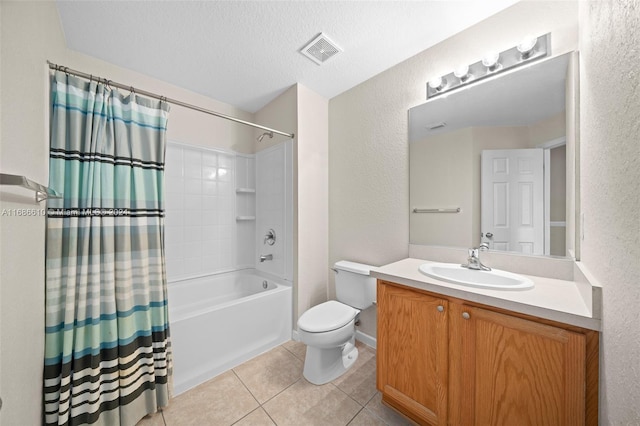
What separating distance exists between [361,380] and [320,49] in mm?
2456

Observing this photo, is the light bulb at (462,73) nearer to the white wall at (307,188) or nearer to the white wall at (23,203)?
the white wall at (307,188)

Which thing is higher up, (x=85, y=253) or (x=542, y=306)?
(x=85, y=253)

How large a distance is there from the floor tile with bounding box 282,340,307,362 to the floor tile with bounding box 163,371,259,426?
0.49 meters

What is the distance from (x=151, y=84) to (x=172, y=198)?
105 cm

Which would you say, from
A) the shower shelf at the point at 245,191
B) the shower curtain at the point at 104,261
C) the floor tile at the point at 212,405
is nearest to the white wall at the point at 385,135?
the shower shelf at the point at 245,191

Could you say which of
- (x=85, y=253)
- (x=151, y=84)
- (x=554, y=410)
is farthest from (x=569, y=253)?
(x=151, y=84)

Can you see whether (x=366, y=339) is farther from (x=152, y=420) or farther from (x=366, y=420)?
(x=152, y=420)

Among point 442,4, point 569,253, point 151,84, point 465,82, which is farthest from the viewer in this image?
point 151,84

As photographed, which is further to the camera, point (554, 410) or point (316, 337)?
point (316, 337)

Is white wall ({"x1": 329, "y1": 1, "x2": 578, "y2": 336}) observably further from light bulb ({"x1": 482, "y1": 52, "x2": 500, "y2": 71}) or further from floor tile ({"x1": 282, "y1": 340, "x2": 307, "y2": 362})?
floor tile ({"x1": 282, "y1": 340, "x2": 307, "y2": 362})

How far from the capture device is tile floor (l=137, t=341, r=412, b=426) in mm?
1313

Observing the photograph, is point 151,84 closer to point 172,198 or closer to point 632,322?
point 172,198

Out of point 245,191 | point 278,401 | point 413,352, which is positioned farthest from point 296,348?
point 245,191

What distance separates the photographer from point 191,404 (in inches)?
56.4
